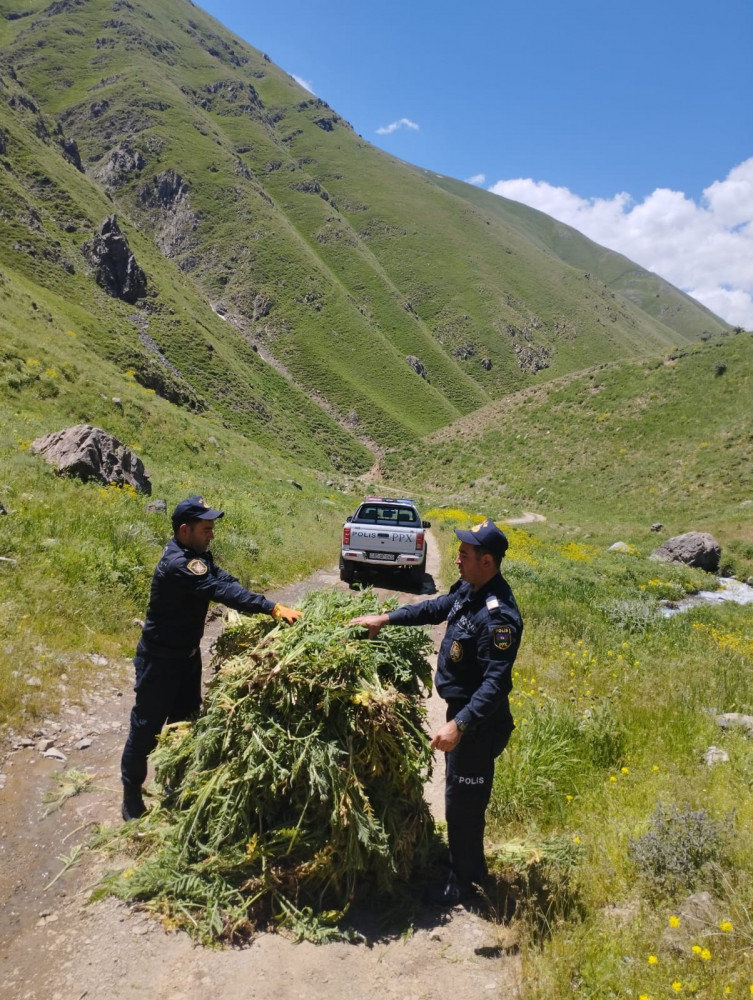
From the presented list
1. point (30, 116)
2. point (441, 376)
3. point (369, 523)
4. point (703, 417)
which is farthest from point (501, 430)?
point (30, 116)

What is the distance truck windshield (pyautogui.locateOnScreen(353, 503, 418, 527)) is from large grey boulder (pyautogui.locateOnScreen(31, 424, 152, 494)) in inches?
215

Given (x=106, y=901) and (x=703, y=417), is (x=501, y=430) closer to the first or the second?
(x=703, y=417)

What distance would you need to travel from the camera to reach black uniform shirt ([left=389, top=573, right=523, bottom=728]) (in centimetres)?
350

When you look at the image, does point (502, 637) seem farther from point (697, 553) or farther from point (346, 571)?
point (697, 553)

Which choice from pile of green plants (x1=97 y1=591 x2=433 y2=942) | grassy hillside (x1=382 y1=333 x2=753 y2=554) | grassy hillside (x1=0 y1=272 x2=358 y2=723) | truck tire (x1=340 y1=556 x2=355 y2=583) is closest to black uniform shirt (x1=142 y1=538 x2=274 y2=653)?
pile of green plants (x1=97 y1=591 x2=433 y2=942)

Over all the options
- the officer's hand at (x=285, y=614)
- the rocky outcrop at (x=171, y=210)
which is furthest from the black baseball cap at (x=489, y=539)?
the rocky outcrop at (x=171, y=210)

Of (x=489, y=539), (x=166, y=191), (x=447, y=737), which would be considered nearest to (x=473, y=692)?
(x=447, y=737)

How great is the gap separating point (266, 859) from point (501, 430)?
5097cm

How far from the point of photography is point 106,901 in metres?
3.58

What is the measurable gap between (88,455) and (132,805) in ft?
31.7

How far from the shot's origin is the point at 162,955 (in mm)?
3186

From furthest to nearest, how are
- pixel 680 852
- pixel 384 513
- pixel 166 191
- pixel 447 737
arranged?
pixel 166 191 < pixel 384 513 < pixel 680 852 < pixel 447 737

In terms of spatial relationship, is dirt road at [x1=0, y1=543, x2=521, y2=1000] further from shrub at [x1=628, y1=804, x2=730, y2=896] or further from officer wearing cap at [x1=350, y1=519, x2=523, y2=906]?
shrub at [x1=628, y1=804, x2=730, y2=896]

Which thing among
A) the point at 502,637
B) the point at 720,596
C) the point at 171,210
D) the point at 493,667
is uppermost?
the point at 171,210
